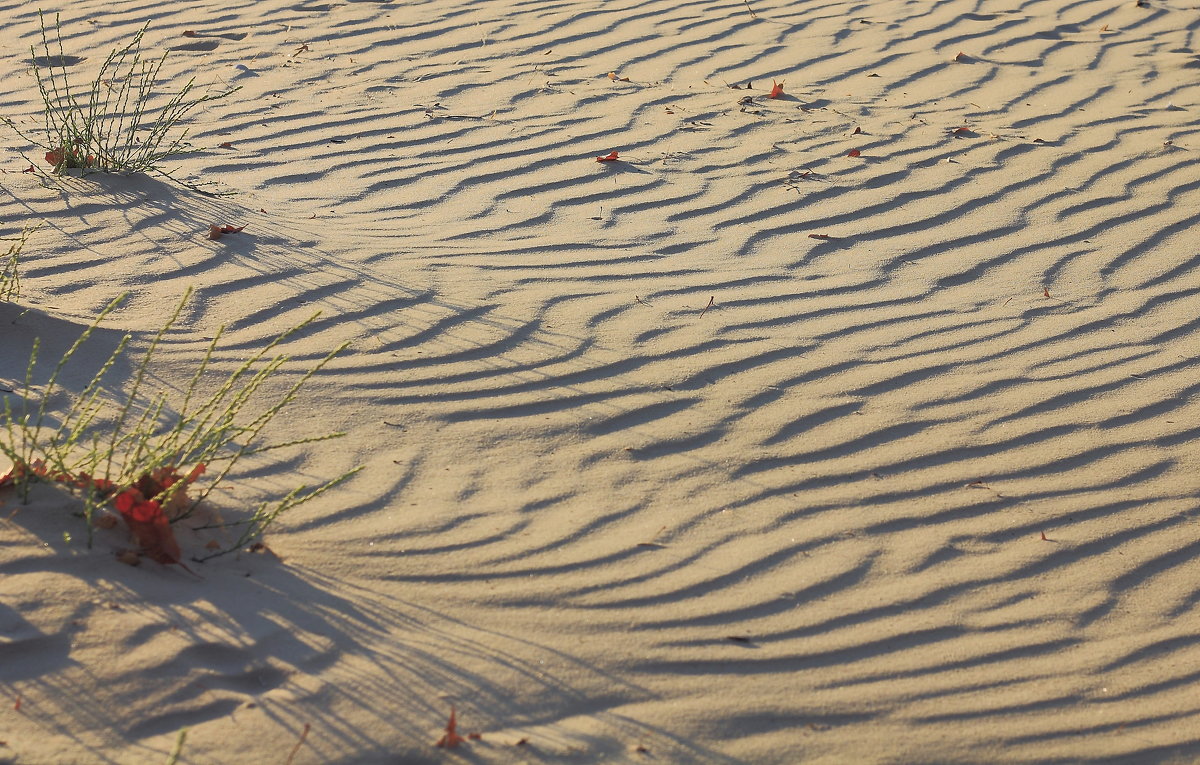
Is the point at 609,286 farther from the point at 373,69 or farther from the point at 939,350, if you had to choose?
the point at 373,69

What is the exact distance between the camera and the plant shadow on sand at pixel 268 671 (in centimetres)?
209

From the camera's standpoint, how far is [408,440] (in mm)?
3039

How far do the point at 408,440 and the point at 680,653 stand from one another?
1007 mm

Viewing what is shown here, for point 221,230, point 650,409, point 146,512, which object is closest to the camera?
point 146,512

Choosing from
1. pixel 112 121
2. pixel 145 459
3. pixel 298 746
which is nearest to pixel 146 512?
pixel 145 459

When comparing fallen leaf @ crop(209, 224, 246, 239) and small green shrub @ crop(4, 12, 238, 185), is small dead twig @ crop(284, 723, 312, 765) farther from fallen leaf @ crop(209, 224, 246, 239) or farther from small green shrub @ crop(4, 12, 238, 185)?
small green shrub @ crop(4, 12, 238, 185)

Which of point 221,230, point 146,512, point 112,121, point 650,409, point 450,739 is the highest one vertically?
point 112,121

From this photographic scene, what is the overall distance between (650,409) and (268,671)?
4.44 ft

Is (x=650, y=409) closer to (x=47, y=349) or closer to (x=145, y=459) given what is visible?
(x=145, y=459)

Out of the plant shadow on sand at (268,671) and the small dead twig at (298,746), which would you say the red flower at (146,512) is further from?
the small dead twig at (298,746)

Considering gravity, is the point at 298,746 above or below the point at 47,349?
below

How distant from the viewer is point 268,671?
2.23 m

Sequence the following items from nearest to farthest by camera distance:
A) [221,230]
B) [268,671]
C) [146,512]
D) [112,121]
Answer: [268,671] → [146,512] → [221,230] → [112,121]

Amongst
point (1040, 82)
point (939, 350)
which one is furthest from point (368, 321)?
point (1040, 82)
